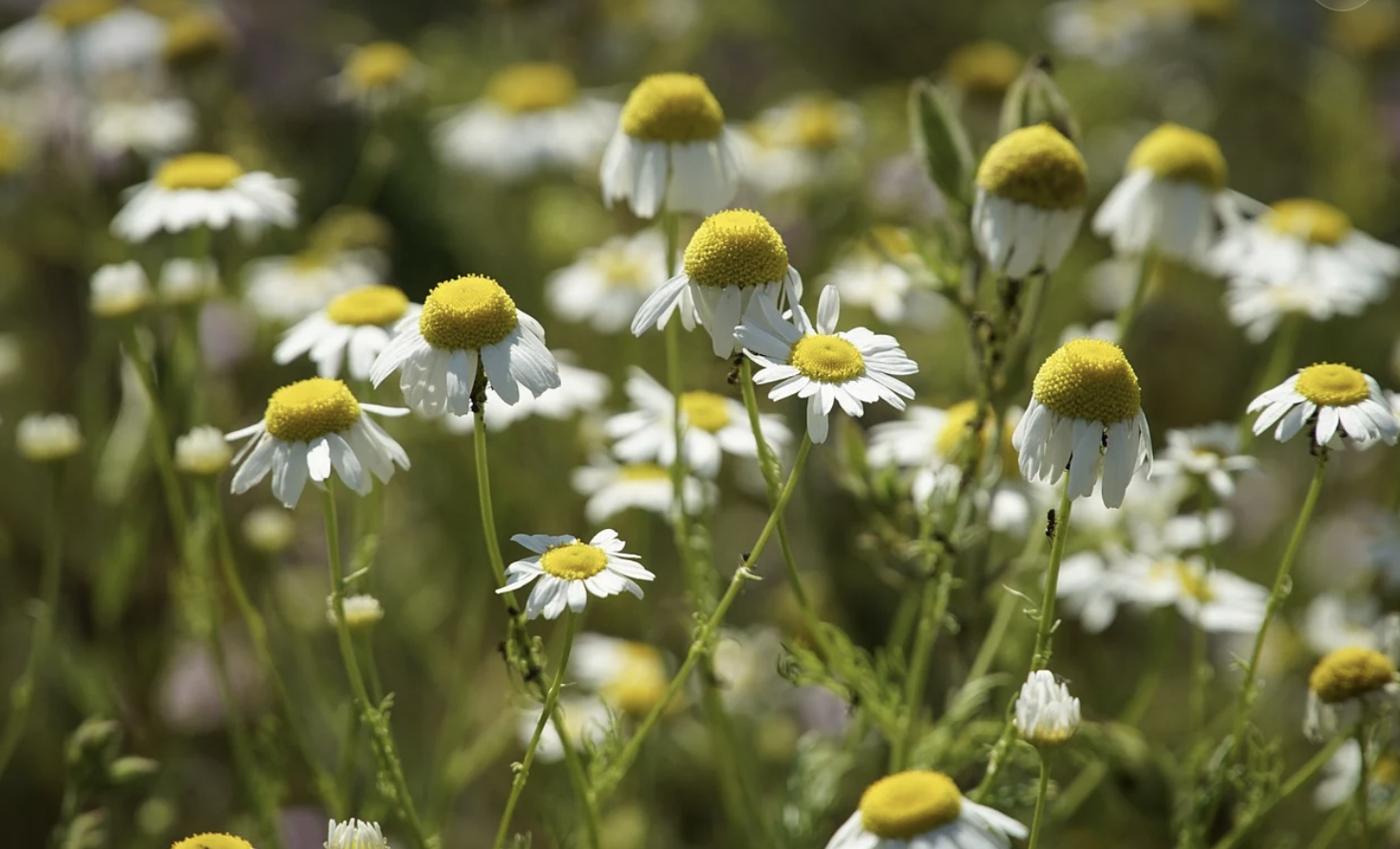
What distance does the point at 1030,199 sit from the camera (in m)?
1.75

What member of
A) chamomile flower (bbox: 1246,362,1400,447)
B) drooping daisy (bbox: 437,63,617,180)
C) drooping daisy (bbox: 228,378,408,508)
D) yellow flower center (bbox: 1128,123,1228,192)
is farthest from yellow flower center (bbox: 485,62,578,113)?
chamomile flower (bbox: 1246,362,1400,447)

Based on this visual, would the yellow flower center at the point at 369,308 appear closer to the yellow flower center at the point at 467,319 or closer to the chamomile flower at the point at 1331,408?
the yellow flower center at the point at 467,319

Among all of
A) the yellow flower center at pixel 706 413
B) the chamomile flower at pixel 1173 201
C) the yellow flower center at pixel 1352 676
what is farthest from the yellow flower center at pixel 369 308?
the yellow flower center at pixel 1352 676

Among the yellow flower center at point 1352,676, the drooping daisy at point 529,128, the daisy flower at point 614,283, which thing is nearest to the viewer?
the yellow flower center at point 1352,676

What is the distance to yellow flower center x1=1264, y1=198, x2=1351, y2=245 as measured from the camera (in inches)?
97.3

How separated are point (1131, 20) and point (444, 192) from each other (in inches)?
87.0

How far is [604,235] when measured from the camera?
3729mm

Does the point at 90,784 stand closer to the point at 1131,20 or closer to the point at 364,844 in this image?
the point at 364,844

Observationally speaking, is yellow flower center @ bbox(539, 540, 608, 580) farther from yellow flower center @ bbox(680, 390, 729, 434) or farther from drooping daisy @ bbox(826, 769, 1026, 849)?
yellow flower center @ bbox(680, 390, 729, 434)

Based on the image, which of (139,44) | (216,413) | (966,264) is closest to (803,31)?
(139,44)

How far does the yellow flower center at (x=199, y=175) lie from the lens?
7.38 ft

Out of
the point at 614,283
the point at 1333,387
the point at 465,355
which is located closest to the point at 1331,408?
the point at 1333,387

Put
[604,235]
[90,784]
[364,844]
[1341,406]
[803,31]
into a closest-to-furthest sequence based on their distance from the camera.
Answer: [364,844]
[1341,406]
[90,784]
[604,235]
[803,31]

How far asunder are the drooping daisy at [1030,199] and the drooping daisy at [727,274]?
16.2 inches
